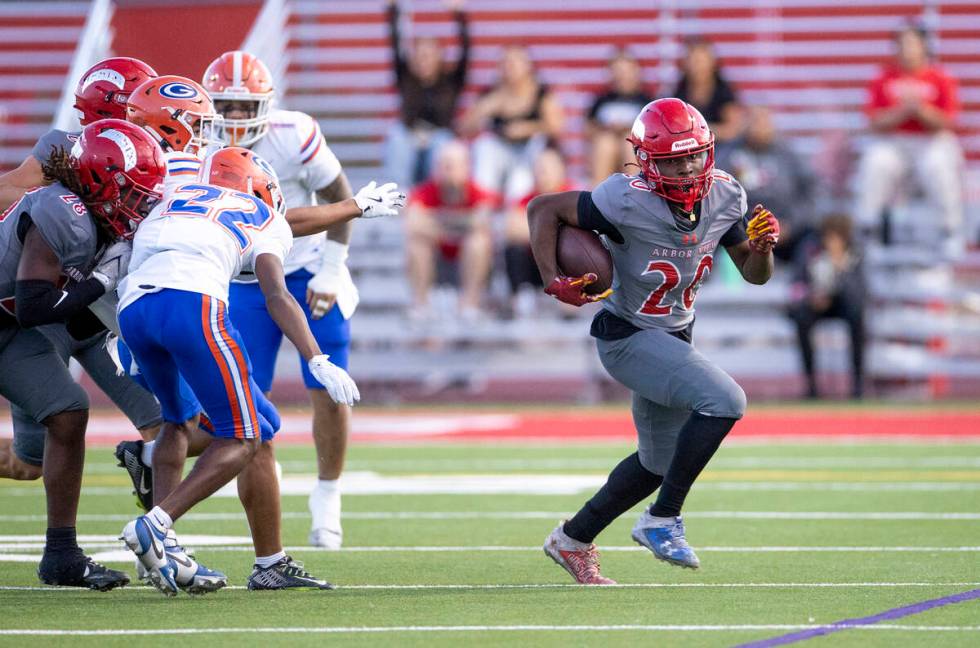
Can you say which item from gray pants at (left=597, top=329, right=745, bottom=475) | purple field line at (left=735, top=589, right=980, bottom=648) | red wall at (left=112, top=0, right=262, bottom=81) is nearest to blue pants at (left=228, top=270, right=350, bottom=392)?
gray pants at (left=597, top=329, right=745, bottom=475)

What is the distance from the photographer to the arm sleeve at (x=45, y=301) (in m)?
5.21

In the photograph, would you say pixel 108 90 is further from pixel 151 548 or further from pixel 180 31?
pixel 180 31

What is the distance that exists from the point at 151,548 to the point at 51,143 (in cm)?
177

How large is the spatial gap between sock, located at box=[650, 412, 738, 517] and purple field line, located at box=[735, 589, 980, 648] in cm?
88

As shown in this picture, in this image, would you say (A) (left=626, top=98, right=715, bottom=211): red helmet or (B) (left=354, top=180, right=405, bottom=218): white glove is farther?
(B) (left=354, top=180, right=405, bottom=218): white glove

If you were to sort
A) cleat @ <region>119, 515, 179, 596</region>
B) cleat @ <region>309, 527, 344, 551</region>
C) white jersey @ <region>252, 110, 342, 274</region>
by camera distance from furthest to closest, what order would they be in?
1. white jersey @ <region>252, 110, 342, 274</region>
2. cleat @ <region>309, 527, 344, 551</region>
3. cleat @ <region>119, 515, 179, 596</region>

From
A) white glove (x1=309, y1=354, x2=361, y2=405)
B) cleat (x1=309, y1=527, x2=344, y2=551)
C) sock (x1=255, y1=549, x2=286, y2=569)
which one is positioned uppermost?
white glove (x1=309, y1=354, x2=361, y2=405)

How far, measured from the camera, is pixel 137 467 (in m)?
5.66

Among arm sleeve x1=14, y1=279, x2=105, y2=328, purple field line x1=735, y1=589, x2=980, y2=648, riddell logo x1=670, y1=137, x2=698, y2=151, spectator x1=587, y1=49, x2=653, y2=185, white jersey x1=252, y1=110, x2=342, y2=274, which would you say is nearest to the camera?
purple field line x1=735, y1=589, x2=980, y2=648

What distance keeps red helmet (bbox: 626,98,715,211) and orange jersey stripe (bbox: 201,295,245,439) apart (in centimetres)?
164

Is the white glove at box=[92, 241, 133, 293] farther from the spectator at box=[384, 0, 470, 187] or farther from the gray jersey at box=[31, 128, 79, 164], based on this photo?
the spectator at box=[384, 0, 470, 187]

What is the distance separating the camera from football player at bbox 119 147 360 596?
5.02m

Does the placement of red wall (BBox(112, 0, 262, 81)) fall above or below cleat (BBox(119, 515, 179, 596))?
above

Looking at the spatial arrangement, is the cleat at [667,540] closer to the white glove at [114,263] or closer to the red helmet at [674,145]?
the red helmet at [674,145]
